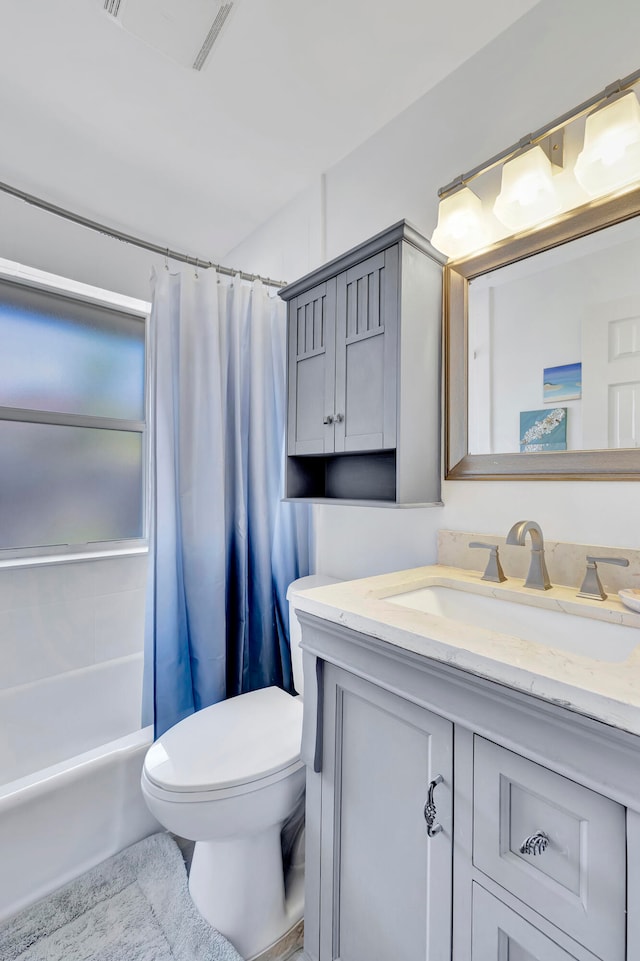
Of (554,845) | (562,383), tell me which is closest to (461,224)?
(562,383)

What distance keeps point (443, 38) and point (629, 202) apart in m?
0.78

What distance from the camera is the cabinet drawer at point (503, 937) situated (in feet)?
1.85

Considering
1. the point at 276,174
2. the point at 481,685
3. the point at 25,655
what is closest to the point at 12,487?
the point at 25,655

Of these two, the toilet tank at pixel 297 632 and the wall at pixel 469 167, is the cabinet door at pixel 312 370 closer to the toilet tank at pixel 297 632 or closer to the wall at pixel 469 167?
the wall at pixel 469 167

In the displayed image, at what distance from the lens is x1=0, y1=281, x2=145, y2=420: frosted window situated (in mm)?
1910

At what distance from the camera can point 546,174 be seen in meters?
1.03

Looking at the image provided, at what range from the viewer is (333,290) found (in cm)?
140

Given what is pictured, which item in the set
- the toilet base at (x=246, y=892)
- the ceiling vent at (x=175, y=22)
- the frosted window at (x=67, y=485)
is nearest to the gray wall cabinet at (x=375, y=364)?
the ceiling vent at (x=175, y=22)

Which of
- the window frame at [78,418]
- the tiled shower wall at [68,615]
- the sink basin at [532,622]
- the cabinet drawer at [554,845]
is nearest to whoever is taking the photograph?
the cabinet drawer at [554,845]

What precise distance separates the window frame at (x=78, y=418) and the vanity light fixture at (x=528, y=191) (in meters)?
1.56

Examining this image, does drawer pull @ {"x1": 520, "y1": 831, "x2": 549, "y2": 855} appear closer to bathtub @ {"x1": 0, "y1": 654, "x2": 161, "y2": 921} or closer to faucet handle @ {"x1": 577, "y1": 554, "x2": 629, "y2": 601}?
faucet handle @ {"x1": 577, "y1": 554, "x2": 629, "y2": 601}

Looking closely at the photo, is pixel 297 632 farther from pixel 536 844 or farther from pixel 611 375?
pixel 611 375

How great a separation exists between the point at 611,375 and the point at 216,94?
59.8 inches

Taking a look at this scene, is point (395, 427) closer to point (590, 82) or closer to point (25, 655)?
point (590, 82)
